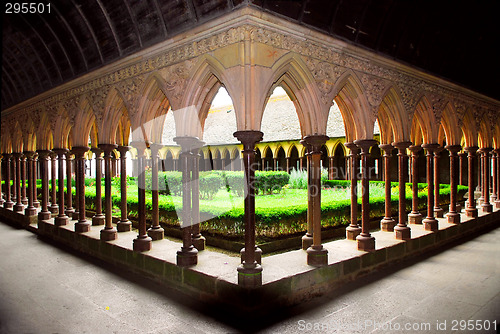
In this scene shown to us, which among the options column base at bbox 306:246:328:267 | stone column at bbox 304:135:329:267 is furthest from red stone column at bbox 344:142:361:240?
column base at bbox 306:246:328:267

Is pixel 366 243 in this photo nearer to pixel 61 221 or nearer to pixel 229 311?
pixel 229 311

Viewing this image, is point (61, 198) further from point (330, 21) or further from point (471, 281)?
point (471, 281)

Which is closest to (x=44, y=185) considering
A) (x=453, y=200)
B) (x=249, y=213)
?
(x=249, y=213)

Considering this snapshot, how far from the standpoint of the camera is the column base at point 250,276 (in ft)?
12.7

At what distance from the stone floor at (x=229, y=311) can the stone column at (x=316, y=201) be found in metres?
0.47

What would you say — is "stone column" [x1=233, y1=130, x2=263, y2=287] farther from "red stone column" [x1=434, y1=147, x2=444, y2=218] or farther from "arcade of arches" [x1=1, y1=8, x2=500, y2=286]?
"red stone column" [x1=434, y1=147, x2=444, y2=218]

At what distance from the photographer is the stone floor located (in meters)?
3.62

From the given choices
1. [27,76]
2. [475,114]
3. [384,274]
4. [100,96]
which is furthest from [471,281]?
[27,76]

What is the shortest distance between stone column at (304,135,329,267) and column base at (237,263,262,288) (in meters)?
0.94

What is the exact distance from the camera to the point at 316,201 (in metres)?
4.83

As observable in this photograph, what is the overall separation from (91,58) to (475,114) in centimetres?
854

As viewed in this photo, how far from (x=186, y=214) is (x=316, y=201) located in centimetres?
176

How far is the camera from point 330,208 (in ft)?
25.8

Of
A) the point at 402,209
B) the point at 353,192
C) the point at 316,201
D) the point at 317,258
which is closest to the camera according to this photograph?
the point at 317,258
